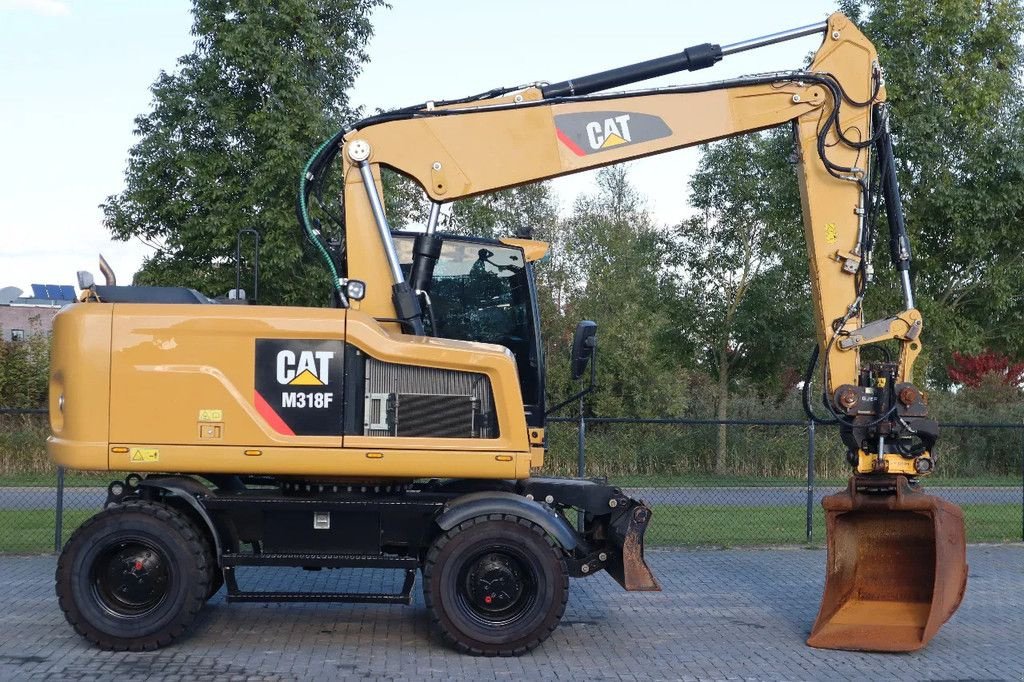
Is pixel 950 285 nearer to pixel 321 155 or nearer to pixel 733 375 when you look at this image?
pixel 733 375

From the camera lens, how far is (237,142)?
803 inches

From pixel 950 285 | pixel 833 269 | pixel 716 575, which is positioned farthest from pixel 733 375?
pixel 833 269

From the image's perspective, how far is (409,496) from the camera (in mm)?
8633

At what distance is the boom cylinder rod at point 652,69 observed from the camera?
29.9ft

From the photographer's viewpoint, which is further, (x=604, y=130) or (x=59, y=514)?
(x=59, y=514)

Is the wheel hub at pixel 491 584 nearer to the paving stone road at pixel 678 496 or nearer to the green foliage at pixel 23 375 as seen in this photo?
the paving stone road at pixel 678 496

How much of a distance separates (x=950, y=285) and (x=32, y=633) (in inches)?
639

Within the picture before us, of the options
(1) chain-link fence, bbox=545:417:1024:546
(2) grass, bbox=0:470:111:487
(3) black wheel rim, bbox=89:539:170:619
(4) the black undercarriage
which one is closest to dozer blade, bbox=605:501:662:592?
(4) the black undercarriage

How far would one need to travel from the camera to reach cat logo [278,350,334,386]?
8281 millimetres

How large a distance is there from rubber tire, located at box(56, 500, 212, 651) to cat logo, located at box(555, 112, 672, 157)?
4.11 m

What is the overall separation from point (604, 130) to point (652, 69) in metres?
0.63

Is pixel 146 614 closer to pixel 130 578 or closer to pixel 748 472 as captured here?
pixel 130 578

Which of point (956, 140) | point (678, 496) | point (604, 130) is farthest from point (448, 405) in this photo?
point (956, 140)

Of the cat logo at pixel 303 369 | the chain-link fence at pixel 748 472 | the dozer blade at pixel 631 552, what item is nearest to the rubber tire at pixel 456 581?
the dozer blade at pixel 631 552
